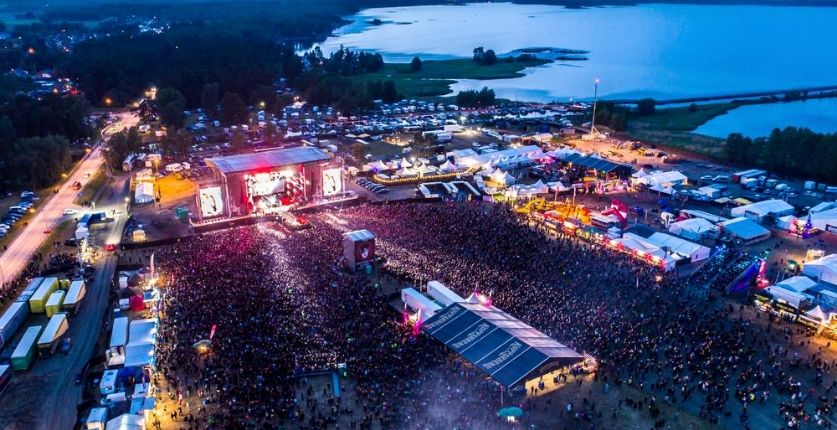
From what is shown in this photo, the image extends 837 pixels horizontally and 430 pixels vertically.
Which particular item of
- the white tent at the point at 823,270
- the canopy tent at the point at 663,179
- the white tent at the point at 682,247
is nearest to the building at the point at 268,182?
the white tent at the point at 682,247

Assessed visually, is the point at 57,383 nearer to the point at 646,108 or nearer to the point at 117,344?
the point at 117,344

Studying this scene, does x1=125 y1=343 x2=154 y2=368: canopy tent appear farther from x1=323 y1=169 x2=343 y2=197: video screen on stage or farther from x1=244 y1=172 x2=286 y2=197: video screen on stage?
x1=323 y1=169 x2=343 y2=197: video screen on stage

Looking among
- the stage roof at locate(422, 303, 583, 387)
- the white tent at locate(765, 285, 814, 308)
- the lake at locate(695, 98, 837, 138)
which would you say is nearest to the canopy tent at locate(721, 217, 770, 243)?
the white tent at locate(765, 285, 814, 308)

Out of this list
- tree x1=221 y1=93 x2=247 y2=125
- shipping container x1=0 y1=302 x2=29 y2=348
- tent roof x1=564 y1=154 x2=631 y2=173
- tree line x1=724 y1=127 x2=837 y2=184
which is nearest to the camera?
shipping container x1=0 y1=302 x2=29 y2=348

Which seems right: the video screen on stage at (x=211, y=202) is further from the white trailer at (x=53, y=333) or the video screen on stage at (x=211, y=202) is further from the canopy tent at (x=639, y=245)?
the canopy tent at (x=639, y=245)

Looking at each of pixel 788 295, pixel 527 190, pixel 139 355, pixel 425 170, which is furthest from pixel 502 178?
pixel 139 355

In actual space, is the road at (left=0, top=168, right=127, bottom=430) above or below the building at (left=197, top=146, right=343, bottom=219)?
below
